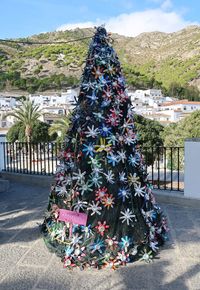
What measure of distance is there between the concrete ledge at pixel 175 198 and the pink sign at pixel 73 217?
2777mm

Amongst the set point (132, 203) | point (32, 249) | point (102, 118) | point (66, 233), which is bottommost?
point (32, 249)

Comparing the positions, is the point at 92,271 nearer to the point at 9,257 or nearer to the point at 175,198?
the point at 9,257

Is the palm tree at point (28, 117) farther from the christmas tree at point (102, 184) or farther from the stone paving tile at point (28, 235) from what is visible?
the christmas tree at point (102, 184)

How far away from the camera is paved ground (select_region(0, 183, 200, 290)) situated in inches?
125

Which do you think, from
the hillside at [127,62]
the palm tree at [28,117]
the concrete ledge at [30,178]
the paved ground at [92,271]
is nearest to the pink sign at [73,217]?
the paved ground at [92,271]

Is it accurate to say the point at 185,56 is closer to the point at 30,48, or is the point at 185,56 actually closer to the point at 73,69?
the point at 73,69

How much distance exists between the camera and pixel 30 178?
8.34 metres

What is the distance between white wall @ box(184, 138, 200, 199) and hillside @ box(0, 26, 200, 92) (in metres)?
83.7

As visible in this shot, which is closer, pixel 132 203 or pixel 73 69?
pixel 132 203

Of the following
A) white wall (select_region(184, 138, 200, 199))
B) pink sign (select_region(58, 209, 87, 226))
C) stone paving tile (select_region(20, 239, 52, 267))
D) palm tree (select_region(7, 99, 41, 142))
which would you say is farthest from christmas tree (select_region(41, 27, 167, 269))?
palm tree (select_region(7, 99, 41, 142))

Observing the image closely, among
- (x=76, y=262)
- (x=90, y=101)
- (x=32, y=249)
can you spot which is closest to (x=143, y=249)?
(x=76, y=262)

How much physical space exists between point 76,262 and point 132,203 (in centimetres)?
92

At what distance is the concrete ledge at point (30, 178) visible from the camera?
7.99 metres

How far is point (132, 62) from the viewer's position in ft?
401
